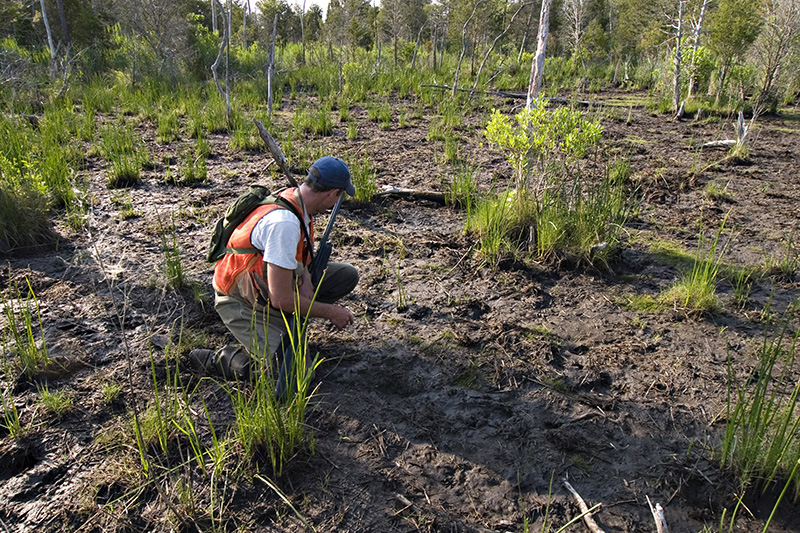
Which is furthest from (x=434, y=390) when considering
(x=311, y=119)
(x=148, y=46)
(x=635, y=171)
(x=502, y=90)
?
(x=148, y=46)

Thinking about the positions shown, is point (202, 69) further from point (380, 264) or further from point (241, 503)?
point (241, 503)

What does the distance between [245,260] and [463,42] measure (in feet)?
29.5

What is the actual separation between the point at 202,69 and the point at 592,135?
35.2 ft

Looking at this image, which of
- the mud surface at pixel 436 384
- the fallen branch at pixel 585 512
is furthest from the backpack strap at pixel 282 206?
the fallen branch at pixel 585 512

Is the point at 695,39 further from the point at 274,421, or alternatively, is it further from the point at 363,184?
the point at 274,421

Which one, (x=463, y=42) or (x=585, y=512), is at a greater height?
(x=463, y=42)

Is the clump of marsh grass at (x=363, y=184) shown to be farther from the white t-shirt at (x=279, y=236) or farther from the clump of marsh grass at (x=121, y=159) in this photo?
the white t-shirt at (x=279, y=236)

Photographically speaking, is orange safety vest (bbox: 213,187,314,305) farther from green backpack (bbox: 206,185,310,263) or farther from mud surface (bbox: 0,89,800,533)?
mud surface (bbox: 0,89,800,533)

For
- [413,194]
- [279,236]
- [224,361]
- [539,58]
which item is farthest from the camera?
[413,194]

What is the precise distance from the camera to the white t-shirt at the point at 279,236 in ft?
8.02

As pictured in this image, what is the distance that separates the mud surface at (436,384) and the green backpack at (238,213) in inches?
15.8

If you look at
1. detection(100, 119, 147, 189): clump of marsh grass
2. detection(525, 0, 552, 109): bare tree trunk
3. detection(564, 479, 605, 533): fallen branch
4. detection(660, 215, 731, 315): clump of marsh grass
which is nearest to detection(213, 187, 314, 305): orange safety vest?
detection(564, 479, 605, 533): fallen branch

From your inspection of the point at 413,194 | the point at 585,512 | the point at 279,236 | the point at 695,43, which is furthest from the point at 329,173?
the point at 695,43

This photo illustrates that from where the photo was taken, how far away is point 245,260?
104 inches
